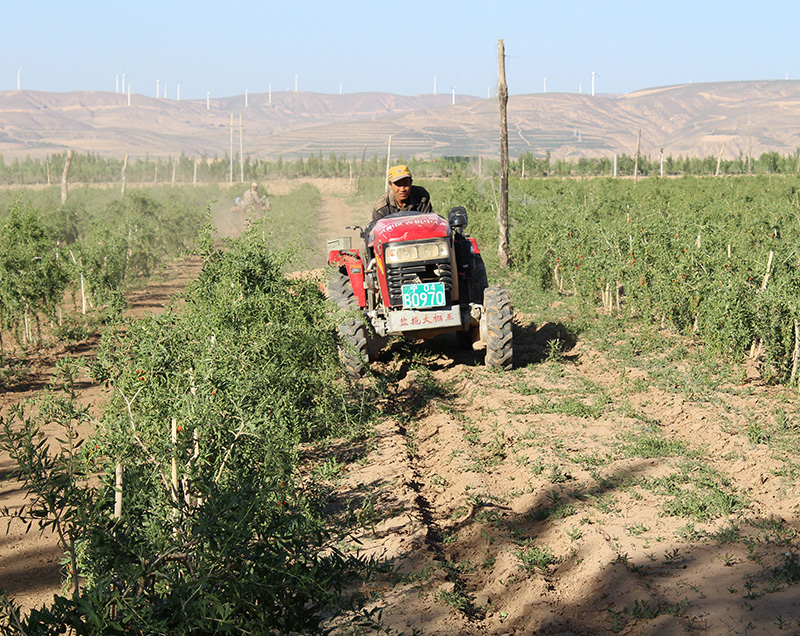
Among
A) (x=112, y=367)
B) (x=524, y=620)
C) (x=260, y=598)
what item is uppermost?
(x=112, y=367)

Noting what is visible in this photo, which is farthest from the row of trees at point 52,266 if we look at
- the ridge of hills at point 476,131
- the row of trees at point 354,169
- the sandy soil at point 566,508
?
the ridge of hills at point 476,131

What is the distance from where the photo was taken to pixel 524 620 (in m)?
3.98

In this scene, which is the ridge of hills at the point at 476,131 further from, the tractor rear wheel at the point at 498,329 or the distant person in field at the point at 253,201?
the tractor rear wheel at the point at 498,329

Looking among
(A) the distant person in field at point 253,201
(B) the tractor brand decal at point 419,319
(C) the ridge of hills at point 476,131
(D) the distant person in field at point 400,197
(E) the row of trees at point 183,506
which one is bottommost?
(E) the row of trees at point 183,506

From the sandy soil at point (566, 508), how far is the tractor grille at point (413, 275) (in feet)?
3.31

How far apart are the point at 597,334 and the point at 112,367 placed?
678 centimetres

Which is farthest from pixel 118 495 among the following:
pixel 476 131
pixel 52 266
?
pixel 476 131

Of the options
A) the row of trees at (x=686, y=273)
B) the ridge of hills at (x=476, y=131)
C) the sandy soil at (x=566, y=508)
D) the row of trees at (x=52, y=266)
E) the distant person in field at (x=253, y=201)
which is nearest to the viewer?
the sandy soil at (x=566, y=508)

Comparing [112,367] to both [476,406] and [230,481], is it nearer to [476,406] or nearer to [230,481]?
[230,481]

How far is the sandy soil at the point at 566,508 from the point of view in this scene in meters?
4.01

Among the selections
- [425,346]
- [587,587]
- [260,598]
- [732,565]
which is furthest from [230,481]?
[425,346]

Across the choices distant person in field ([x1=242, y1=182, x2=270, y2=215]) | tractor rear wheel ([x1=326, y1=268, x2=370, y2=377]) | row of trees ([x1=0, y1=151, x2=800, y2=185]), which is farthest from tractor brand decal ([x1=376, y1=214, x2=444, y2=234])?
row of trees ([x1=0, y1=151, x2=800, y2=185])

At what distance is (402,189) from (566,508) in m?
4.85

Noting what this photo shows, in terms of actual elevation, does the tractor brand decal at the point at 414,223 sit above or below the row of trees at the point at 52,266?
above
